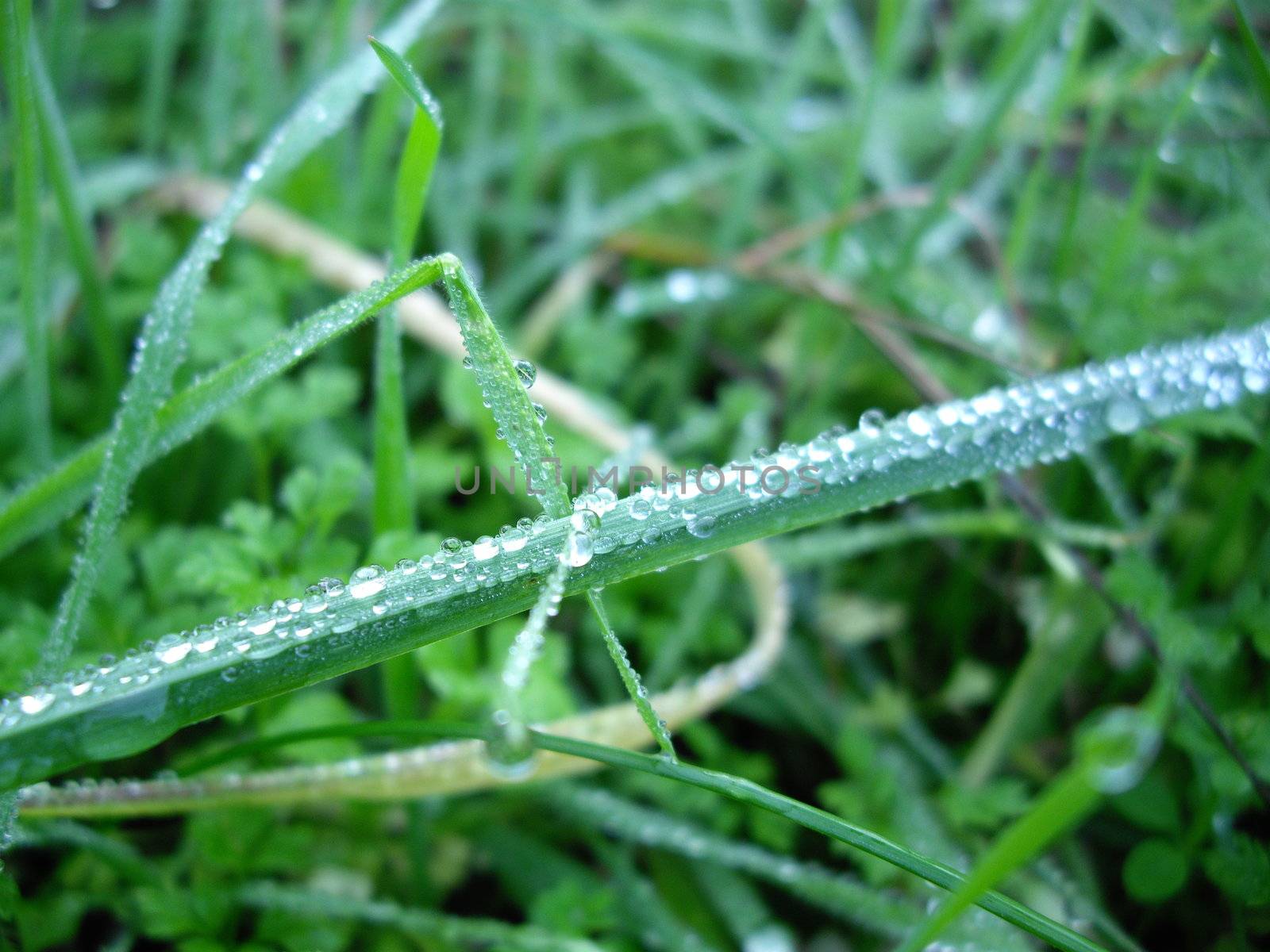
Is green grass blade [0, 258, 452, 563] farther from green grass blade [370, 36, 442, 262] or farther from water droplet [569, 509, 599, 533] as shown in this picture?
water droplet [569, 509, 599, 533]

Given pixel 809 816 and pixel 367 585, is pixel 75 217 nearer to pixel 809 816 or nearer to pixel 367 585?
pixel 367 585

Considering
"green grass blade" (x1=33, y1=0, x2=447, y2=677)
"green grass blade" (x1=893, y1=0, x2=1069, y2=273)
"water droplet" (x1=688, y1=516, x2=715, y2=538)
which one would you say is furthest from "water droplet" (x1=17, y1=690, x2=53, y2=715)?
"green grass blade" (x1=893, y1=0, x2=1069, y2=273)

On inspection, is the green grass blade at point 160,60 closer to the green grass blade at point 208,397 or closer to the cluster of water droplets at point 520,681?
the green grass blade at point 208,397

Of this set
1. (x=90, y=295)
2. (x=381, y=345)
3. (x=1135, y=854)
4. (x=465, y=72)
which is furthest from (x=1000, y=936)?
(x=465, y=72)

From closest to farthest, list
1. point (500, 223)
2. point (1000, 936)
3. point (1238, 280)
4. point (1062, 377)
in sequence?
1. point (1062, 377)
2. point (1000, 936)
3. point (1238, 280)
4. point (500, 223)

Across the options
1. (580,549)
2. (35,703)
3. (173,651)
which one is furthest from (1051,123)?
(35,703)

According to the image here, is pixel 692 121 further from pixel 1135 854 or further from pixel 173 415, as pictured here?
pixel 1135 854
